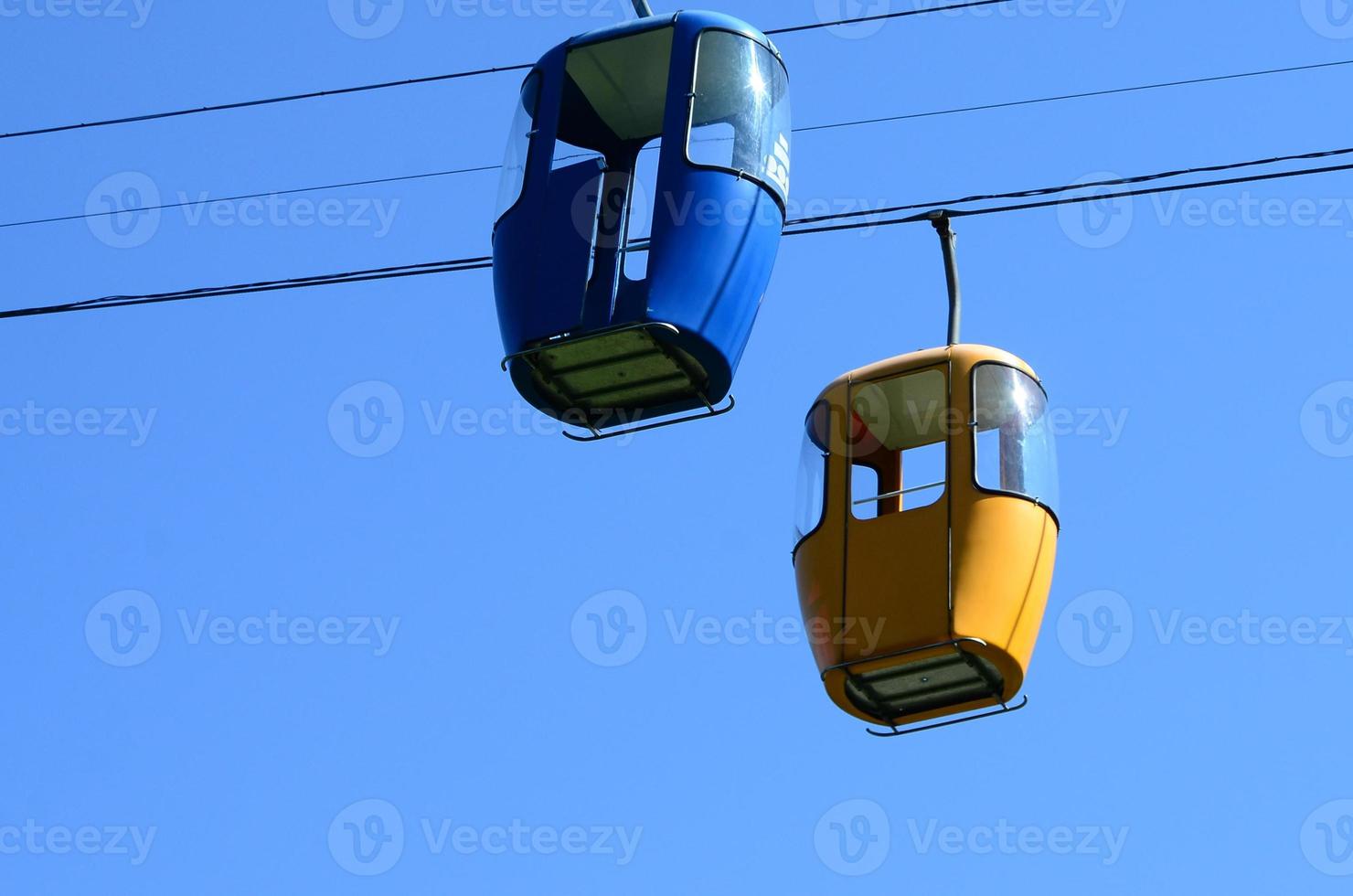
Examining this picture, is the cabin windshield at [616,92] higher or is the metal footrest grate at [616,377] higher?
the cabin windshield at [616,92]

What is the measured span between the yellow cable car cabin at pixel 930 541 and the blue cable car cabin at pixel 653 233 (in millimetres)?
1697

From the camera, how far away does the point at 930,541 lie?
15781 mm

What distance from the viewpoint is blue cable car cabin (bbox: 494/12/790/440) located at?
14.6 metres

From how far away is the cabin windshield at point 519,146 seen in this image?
15.4 metres

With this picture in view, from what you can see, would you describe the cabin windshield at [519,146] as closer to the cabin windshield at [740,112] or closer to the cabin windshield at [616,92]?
the cabin windshield at [616,92]

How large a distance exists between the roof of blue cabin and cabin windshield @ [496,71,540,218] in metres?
0.21

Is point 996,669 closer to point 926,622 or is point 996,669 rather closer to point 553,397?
point 926,622

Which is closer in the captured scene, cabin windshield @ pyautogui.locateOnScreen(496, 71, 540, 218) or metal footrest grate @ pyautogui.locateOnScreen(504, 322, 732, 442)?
metal footrest grate @ pyautogui.locateOnScreen(504, 322, 732, 442)

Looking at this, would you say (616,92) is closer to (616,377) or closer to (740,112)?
(740,112)

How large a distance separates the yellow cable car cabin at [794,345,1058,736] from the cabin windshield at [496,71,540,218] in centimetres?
263

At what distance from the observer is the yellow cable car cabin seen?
15.7 metres

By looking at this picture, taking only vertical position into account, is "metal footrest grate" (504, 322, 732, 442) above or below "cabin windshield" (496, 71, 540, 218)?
below

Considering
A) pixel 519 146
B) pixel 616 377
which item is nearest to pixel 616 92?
pixel 519 146

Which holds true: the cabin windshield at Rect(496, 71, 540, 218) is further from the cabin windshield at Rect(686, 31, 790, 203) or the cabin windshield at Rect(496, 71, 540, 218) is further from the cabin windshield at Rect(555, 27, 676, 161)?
the cabin windshield at Rect(686, 31, 790, 203)
